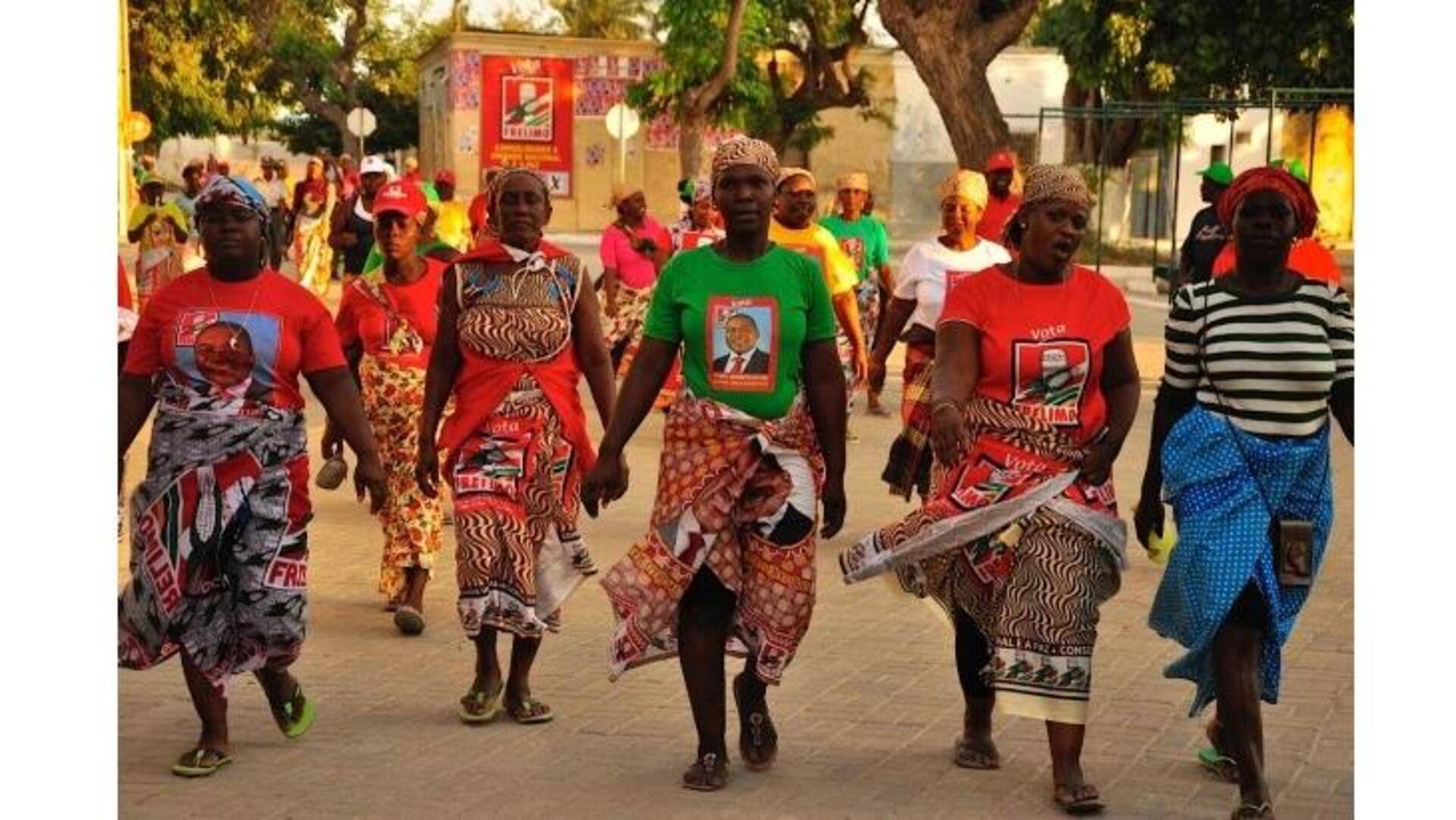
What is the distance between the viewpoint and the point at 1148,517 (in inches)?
250

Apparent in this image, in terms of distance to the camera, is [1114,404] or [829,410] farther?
[829,410]

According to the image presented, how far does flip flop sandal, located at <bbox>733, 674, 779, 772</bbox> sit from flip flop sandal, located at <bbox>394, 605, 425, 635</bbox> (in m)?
2.30

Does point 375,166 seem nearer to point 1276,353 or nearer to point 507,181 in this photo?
point 507,181

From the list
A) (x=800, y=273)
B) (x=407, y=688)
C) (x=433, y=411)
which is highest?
(x=800, y=273)

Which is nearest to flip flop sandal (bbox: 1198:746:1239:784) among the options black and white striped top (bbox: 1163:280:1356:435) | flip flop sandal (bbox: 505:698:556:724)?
black and white striped top (bbox: 1163:280:1356:435)

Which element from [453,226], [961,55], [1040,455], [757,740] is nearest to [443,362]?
[757,740]

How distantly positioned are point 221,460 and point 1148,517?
2570mm

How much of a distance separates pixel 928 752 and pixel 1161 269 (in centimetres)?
2401

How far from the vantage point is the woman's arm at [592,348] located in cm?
725

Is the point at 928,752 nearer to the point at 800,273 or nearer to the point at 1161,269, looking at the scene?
the point at 800,273

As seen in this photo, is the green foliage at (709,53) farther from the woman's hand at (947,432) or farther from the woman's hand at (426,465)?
the woman's hand at (947,432)

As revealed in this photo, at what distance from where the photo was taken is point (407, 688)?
25.0ft

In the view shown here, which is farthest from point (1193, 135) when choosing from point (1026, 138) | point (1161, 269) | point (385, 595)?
point (385, 595)

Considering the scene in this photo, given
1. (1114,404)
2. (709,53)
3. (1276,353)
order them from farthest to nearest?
(709,53) → (1114,404) → (1276,353)
